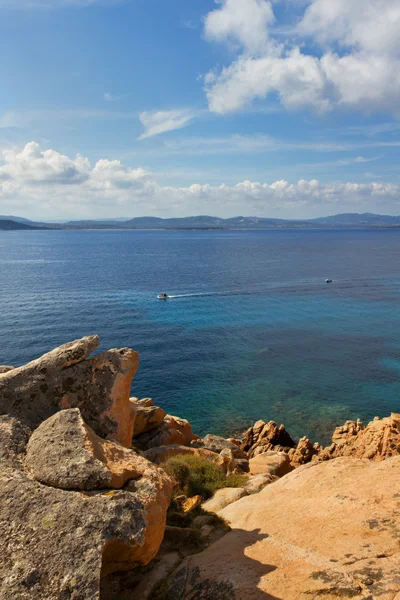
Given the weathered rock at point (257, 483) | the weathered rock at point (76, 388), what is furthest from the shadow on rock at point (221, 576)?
the weathered rock at point (257, 483)

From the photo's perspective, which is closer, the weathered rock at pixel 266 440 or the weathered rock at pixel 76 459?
the weathered rock at pixel 76 459

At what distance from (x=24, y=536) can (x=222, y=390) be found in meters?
42.9

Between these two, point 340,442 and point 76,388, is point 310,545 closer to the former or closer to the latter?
point 76,388

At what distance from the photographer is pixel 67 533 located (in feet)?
27.7

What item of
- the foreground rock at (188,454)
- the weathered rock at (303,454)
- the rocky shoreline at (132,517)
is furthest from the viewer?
the weathered rock at (303,454)

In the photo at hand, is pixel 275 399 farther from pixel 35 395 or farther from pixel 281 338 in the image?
pixel 35 395

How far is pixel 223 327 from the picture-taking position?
7412 cm

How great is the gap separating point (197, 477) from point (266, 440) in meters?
18.3

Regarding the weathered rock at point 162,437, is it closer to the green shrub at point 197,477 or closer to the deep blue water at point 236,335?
the green shrub at point 197,477

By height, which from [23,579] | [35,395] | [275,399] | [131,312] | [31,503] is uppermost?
[35,395]

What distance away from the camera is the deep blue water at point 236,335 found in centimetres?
4719

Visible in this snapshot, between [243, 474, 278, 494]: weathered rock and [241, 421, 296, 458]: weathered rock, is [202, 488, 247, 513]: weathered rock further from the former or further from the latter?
[241, 421, 296, 458]: weathered rock

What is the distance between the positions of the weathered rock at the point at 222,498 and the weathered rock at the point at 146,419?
910 cm

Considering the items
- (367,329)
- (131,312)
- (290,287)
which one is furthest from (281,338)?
(290,287)
